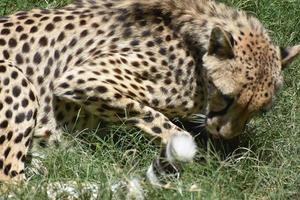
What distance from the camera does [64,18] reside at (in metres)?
6.37

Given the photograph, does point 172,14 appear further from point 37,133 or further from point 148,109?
point 37,133

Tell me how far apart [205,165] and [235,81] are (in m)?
0.55

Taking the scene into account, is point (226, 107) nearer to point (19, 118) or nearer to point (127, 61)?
point (127, 61)

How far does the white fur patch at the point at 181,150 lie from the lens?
5.41m

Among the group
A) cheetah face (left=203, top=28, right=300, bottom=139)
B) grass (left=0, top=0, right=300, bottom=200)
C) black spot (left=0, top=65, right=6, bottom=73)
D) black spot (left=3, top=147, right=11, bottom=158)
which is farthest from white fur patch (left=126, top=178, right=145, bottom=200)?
black spot (left=0, top=65, right=6, bottom=73)

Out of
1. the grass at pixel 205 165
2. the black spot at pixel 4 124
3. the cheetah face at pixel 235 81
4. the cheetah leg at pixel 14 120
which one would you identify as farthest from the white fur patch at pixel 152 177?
the black spot at pixel 4 124

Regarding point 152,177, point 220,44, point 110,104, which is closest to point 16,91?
point 110,104

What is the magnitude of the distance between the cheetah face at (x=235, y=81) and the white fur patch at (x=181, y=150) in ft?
1.85

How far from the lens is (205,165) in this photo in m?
5.84

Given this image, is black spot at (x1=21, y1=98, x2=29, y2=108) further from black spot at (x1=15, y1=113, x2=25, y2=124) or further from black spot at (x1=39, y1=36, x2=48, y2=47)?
black spot at (x1=39, y1=36, x2=48, y2=47)

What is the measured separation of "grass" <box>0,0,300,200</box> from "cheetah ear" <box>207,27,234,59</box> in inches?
22.1

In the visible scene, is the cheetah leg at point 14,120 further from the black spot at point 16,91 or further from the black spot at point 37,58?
the black spot at point 37,58

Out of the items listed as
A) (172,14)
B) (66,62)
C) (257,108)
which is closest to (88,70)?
(66,62)

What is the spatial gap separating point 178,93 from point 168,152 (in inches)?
29.7
